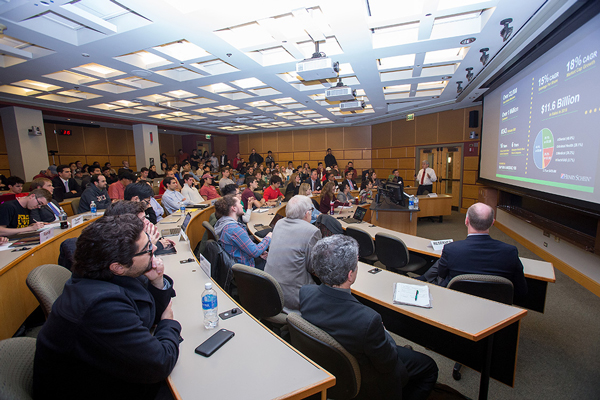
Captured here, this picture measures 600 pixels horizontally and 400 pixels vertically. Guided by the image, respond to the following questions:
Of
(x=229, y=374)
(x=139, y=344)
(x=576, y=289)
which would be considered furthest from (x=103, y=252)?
(x=576, y=289)

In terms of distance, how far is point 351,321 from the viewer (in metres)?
1.34

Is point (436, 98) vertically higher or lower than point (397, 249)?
higher

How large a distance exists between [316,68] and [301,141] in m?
12.2

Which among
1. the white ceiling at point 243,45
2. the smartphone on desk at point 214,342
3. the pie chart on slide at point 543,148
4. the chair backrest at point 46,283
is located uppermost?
the white ceiling at point 243,45

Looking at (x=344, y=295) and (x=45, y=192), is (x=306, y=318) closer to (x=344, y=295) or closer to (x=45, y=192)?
(x=344, y=295)

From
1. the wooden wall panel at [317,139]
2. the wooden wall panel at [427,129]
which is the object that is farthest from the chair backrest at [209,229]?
the wooden wall panel at [317,139]

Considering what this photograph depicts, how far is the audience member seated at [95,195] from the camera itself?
516 centimetres

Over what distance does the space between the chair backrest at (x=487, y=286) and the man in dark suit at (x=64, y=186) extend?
771 centimetres

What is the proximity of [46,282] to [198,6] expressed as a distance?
344cm

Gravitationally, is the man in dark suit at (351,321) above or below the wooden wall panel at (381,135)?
below

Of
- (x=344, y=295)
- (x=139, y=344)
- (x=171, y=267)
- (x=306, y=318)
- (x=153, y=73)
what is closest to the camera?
(x=139, y=344)

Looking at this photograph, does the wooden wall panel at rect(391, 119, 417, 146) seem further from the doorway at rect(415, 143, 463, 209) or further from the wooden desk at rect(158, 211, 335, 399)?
the wooden desk at rect(158, 211, 335, 399)

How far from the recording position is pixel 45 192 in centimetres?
370

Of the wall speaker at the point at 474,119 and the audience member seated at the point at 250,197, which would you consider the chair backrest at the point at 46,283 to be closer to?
the audience member seated at the point at 250,197
